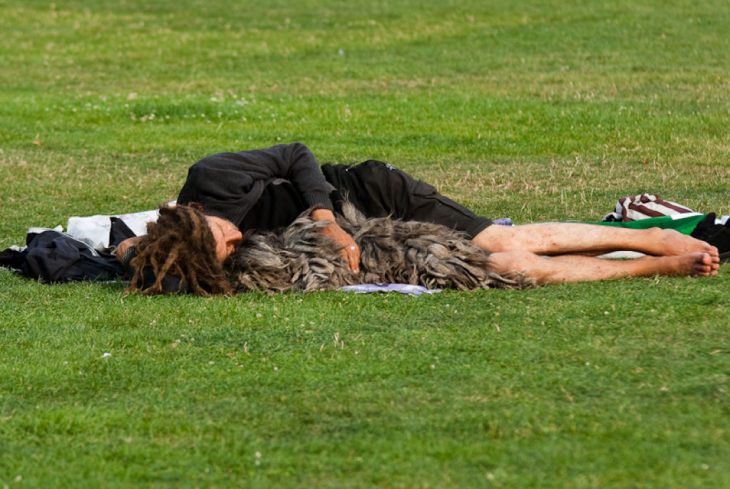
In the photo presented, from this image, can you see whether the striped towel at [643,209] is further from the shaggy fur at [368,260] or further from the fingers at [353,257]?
the fingers at [353,257]

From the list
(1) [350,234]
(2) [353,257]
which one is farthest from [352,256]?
(1) [350,234]

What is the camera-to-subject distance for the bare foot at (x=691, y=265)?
313 inches

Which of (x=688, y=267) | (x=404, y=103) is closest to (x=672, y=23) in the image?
(x=404, y=103)

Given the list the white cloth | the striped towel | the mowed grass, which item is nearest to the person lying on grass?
the mowed grass

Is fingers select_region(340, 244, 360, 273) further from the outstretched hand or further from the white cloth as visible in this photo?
the white cloth

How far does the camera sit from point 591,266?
8.21 m

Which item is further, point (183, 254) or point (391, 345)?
point (183, 254)

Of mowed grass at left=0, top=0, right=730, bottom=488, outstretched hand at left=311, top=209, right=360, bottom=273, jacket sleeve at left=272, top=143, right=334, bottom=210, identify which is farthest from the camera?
jacket sleeve at left=272, top=143, right=334, bottom=210

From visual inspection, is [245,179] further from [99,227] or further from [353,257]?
[99,227]

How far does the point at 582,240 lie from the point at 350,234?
1487 mm

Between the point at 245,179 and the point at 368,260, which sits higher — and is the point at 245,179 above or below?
above

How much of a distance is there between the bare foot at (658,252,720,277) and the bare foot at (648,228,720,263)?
10cm

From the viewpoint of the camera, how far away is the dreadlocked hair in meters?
7.94

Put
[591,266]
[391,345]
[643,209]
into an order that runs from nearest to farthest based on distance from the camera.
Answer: [391,345]
[591,266]
[643,209]
